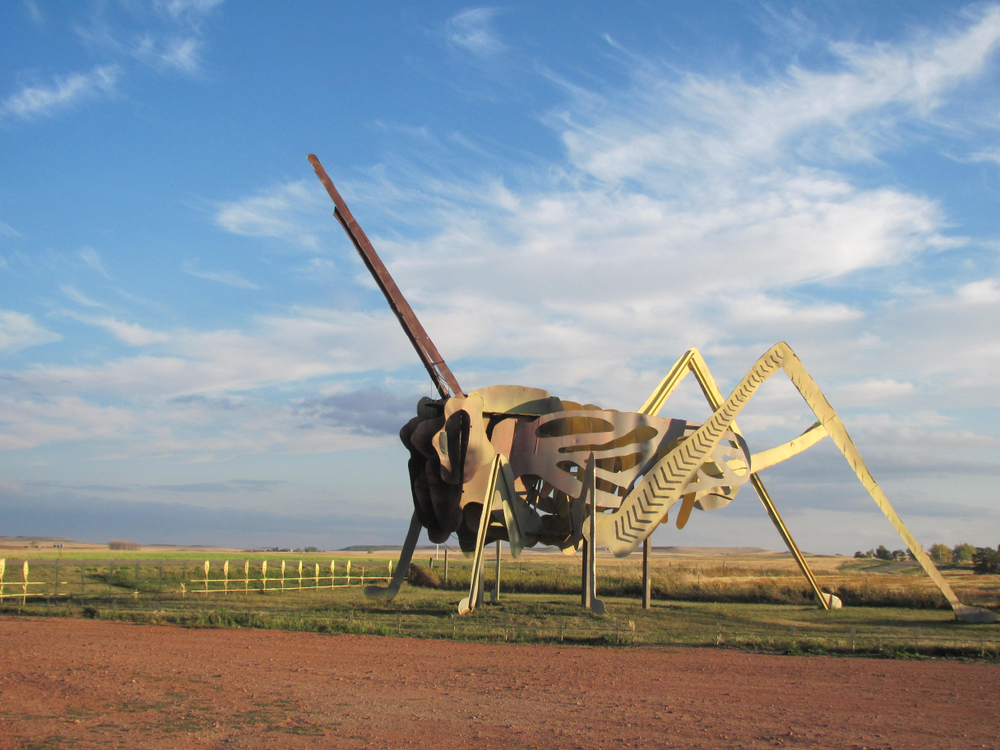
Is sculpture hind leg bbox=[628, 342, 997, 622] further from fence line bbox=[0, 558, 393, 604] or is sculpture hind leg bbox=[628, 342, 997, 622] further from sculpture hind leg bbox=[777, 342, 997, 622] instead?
fence line bbox=[0, 558, 393, 604]

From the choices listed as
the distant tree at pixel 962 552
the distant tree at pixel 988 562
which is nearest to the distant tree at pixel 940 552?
the distant tree at pixel 962 552

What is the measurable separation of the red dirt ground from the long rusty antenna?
8.32 meters

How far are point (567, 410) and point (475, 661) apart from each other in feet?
33.8

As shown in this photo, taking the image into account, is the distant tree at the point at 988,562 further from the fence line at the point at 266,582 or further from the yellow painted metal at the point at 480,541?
the yellow painted metal at the point at 480,541

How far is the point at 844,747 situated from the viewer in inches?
379

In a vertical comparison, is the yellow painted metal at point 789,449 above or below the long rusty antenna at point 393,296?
below

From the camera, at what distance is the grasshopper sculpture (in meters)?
22.9

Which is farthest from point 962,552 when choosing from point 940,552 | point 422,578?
point 422,578

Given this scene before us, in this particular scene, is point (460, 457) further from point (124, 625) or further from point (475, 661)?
point (124, 625)

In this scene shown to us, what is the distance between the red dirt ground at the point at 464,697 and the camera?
9883 millimetres

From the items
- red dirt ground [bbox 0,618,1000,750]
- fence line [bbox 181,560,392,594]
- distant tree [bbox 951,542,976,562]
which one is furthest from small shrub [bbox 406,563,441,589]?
distant tree [bbox 951,542,976,562]

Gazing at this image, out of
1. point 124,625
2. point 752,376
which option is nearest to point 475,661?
point 124,625

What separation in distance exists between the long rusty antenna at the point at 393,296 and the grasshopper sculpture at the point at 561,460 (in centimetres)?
3

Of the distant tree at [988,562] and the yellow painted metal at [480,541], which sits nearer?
the yellow painted metal at [480,541]
